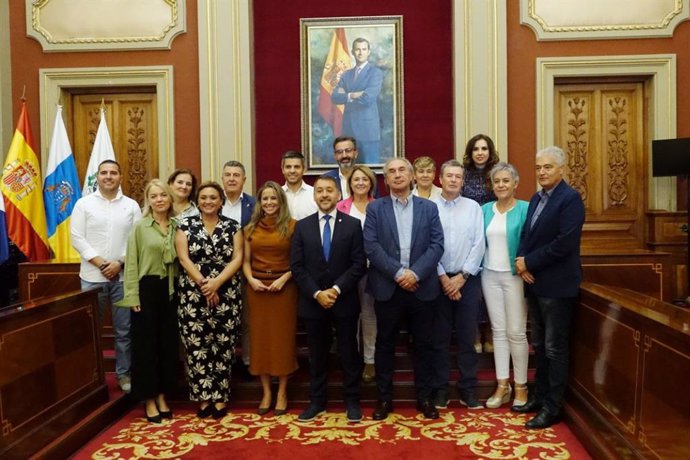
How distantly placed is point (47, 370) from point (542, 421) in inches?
102

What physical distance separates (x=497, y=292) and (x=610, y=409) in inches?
34.4

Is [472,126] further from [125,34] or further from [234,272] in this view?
[125,34]

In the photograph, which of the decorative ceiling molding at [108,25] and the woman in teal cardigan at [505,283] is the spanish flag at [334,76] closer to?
the decorative ceiling molding at [108,25]

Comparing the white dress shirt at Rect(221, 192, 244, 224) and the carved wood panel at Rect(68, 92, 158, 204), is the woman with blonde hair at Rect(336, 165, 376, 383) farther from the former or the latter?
the carved wood panel at Rect(68, 92, 158, 204)

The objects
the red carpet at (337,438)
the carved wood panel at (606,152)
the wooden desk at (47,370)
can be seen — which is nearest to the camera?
the wooden desk at (47,370)

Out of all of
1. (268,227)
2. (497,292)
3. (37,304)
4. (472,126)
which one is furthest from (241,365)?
(472,126)

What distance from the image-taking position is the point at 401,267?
3279mm

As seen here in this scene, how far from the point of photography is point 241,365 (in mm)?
3898

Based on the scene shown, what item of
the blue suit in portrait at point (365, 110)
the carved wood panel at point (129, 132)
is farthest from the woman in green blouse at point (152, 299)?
the blue suit in portrait at point (365, 110)

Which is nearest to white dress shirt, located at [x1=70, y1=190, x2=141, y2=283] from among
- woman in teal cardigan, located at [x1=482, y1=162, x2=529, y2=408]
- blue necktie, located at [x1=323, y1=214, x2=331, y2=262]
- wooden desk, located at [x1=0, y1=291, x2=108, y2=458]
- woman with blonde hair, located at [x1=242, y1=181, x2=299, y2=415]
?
wooden desk, located at [x1=0, y1=291, x2=108, y2=458]

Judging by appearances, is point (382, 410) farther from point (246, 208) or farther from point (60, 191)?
point (60, 191)

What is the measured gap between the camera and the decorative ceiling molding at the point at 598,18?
5.46 meters

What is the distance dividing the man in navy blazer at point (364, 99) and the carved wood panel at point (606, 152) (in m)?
1.70

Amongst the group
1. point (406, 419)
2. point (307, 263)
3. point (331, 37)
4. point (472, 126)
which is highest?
point (331, 37)
